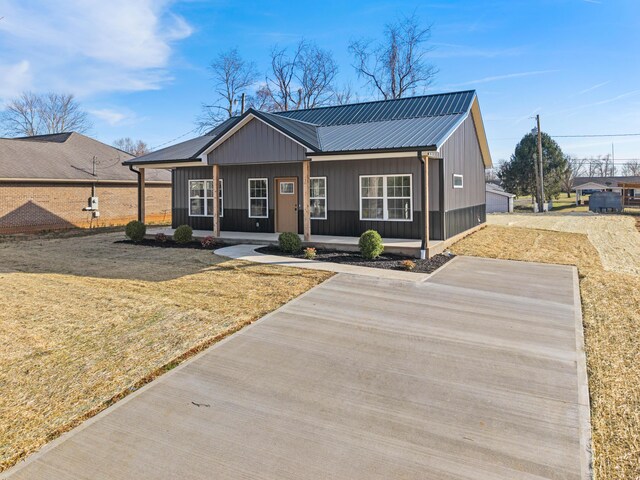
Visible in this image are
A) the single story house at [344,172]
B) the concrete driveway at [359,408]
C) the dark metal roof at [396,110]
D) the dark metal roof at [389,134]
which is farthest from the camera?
the dark metal roof at [396,110]

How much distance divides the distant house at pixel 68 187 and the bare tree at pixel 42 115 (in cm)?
2116

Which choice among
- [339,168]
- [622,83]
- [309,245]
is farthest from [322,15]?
[622,83]

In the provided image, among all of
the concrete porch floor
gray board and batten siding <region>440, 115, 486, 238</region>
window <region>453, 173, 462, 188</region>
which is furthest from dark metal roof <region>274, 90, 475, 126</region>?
the concrete porch floor

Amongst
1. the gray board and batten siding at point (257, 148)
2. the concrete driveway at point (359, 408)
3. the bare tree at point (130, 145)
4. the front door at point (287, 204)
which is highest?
the bare tree at point (130, 145)

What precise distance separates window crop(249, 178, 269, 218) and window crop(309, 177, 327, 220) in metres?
1.83

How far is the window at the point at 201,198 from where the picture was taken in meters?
15.9

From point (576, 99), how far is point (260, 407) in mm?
31586

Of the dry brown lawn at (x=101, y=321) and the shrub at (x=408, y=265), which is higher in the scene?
the shrub at (x=408, y=265)

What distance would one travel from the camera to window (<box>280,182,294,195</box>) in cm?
1437

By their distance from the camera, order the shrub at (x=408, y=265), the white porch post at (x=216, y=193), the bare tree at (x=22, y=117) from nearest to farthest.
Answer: the shrub at (x=408, y=265)
the white porch post at (x=216, y=193)
the bare tree at (x=22, y=117)

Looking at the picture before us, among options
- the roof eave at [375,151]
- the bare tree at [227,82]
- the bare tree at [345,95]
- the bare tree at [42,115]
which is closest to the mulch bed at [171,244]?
the roof eave at [375,151]

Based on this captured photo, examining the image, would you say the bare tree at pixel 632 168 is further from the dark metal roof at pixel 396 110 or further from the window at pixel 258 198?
the window at pixel 258 198

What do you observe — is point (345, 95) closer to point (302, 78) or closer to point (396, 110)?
point (302, 78)

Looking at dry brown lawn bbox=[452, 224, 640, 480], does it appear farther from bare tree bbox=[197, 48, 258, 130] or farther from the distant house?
bare tree bbox=[197, 48, 258, 130]
